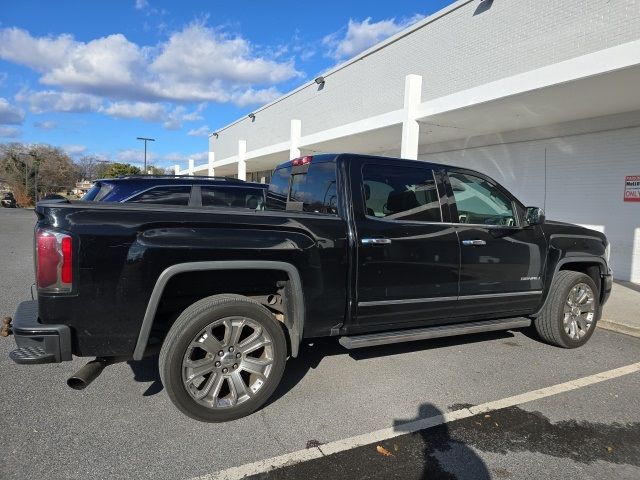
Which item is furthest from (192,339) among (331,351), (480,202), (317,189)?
(480,202)

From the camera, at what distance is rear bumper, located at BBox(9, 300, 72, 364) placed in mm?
2922

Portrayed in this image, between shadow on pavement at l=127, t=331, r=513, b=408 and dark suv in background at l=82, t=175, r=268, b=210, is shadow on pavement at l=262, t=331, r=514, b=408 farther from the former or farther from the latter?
dark suv in background at l=82, t=175, r=268, b=210

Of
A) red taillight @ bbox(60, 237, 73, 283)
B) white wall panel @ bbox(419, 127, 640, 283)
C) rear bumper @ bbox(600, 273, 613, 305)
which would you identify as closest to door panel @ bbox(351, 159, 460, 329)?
red taillight @ bbox(60, 237, 73, 283)

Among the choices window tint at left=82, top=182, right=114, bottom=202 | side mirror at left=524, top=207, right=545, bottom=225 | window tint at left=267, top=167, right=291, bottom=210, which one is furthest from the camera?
window tint at left=82, top=182, right=114, bottom=202

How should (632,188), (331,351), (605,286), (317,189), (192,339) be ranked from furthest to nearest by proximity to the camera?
(632,188), (605,286), (331,351), (317,189), (192,339)

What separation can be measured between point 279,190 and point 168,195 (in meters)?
3.09

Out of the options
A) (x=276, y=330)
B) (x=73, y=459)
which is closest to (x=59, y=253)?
(x=73, y=459)

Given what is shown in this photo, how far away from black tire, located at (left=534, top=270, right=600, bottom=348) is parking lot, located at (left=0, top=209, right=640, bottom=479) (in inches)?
11.6

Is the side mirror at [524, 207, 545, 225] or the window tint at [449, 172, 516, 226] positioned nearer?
the window tint at [449, 172, 516, 226]

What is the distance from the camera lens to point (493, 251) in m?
4.57

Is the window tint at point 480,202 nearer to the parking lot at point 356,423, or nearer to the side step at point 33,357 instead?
the parking lot at point 356,423

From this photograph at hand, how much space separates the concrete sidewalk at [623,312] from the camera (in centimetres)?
625

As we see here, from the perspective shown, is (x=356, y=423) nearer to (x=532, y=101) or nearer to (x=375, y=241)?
(x=375, y=241)

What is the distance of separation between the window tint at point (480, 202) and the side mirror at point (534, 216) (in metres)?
0.14
